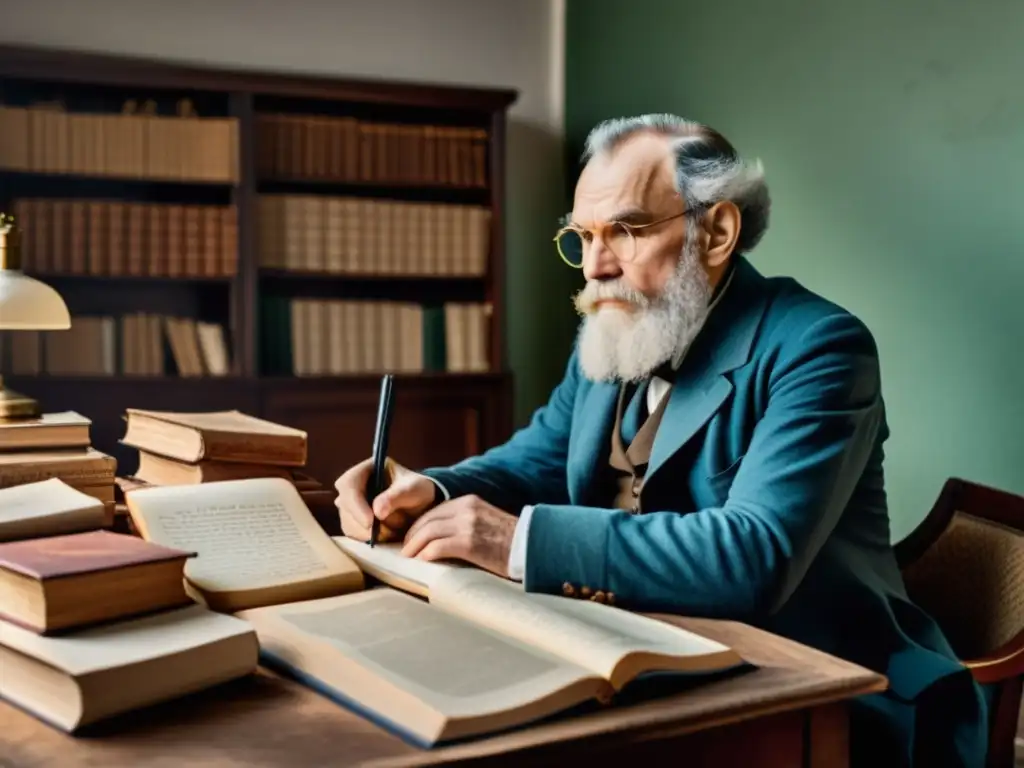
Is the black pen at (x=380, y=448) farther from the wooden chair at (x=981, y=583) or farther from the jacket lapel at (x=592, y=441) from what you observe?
the wooden chair at (x=981, y=583)

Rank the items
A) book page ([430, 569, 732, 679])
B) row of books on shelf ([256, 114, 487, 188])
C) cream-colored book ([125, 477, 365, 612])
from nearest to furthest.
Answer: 1. book page ([430, 569, 732, 679])
2. cream-colored book ([125, 477, 365, 612])
3. row of books on shelf ([256, 114, 487, 188])

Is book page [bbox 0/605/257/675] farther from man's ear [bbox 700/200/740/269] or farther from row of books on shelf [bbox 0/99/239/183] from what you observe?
row of books on shelf [bbox 0/99/239/183]

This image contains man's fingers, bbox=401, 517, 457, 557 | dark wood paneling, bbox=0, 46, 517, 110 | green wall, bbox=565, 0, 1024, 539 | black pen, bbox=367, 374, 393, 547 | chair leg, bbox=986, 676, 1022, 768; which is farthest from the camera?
dark wood paneling, bbox=0, 46, 517, 110

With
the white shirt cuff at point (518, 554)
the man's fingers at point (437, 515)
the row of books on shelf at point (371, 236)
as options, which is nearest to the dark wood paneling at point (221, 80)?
the row of books on shelf at point (371, 236)

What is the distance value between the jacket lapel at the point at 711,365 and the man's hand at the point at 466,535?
1.12 ft

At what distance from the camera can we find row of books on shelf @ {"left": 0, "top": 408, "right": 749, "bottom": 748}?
85 cm

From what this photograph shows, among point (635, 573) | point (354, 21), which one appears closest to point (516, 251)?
point (354, 21)

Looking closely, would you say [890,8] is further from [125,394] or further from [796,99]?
[125,394]

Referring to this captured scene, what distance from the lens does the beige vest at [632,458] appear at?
5.44ft

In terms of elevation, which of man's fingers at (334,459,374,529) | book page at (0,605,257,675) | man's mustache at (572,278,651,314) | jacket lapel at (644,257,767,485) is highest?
man's mustache at (572,278,651,314)

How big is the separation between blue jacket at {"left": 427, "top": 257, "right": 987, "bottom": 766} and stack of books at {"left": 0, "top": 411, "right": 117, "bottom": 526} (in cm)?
51

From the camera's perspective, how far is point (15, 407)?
5.74ft

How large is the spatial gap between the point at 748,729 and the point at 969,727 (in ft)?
1.88

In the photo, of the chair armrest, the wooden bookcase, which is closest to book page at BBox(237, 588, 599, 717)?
the chair armrest
